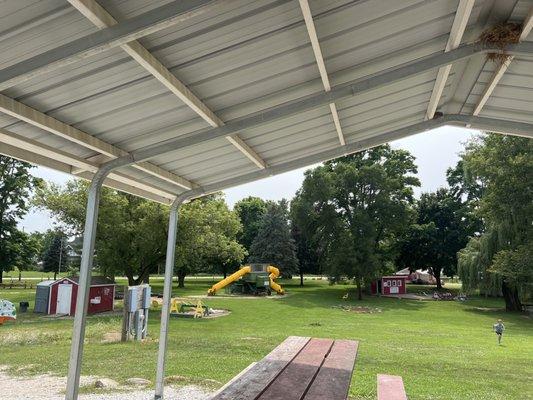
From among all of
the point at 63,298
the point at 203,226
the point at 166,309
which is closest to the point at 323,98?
the point at 166,309

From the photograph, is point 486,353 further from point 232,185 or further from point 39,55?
point 39,55

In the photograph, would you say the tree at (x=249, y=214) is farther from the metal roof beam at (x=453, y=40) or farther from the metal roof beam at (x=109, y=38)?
the metal roof beam at (x=109, y=38)

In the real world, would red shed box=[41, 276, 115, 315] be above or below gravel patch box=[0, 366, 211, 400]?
above

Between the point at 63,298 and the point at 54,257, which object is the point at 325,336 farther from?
the point at 54,257

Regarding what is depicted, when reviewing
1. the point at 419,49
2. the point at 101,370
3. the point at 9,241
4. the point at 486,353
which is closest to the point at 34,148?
the point at 419,49

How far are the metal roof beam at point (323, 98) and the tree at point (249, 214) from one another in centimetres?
6004

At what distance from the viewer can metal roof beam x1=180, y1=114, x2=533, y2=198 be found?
512 centimetres

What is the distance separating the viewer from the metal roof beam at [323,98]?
3.83m

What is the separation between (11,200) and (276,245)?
28.2 metres

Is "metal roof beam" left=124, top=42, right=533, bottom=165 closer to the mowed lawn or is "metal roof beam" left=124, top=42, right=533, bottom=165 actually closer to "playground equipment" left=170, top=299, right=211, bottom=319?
the mowed lawn

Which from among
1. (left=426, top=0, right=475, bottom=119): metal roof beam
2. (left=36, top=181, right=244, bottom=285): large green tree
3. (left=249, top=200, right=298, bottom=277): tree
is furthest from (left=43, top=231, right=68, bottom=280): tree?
(left=426, top=0, right=475, bottom=119): metal roof beam

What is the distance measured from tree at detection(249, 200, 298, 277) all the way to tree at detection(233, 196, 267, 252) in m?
12.0

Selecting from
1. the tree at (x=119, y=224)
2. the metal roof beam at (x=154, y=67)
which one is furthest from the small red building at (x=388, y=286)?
the metal roof beam at (x=154, y=67)

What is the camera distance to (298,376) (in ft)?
15.8
